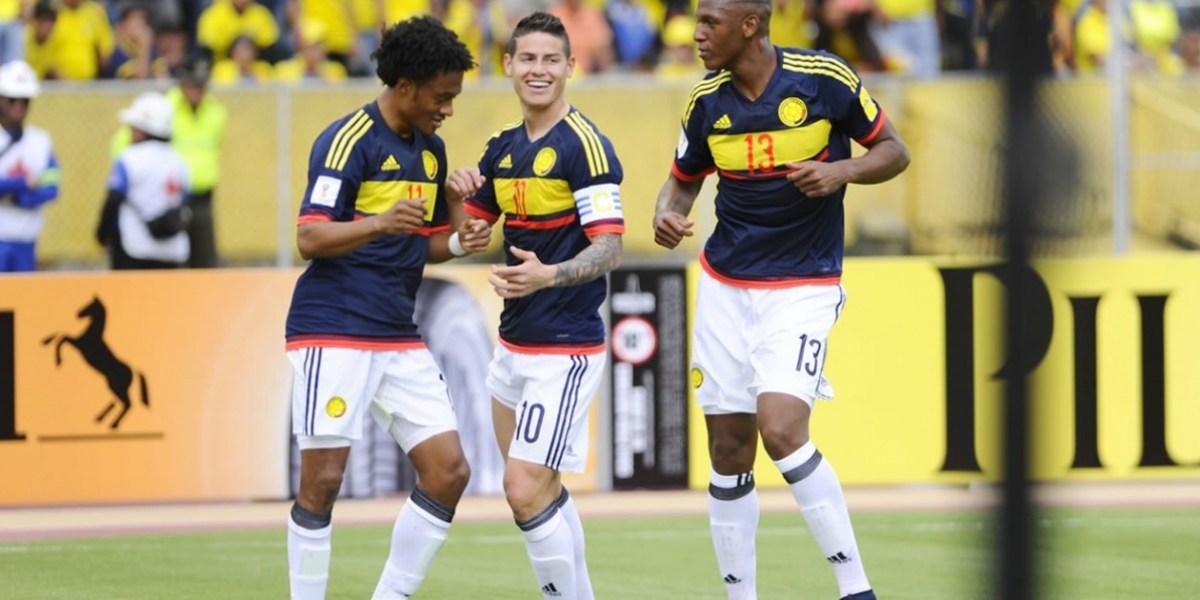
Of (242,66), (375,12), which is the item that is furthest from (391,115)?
(375,12)

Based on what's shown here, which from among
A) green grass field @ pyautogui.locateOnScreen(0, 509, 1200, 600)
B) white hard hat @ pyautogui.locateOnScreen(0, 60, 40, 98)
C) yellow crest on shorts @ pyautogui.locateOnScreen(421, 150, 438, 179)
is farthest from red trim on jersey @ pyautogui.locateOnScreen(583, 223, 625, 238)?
white hard hat @ pyautogui.locateOnScreen(0, 60, 40, 98)

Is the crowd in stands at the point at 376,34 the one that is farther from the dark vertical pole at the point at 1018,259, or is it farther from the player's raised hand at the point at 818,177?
the dark vertical pole at the point at 1018,259

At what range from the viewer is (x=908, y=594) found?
768 centimetres

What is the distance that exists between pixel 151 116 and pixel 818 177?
7.66 meters

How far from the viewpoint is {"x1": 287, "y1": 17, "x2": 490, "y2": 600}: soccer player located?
584cm

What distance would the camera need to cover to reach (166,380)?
35.8 ft

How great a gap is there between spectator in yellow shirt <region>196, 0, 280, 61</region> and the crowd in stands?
0.01 meters

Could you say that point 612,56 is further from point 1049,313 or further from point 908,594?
point 1049,313

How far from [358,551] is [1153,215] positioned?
23.7 ft

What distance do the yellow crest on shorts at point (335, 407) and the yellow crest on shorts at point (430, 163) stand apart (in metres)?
0.81

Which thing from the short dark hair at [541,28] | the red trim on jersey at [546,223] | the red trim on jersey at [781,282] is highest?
the short dark hair at [541,28]

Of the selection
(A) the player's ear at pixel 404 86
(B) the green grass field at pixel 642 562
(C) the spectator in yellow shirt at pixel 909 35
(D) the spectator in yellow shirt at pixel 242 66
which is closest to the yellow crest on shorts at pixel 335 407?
(A) the player's ear at pixel 404 86

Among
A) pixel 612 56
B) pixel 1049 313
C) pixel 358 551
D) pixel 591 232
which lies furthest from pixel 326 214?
pixel 612 56

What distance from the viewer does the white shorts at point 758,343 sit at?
246 inches
